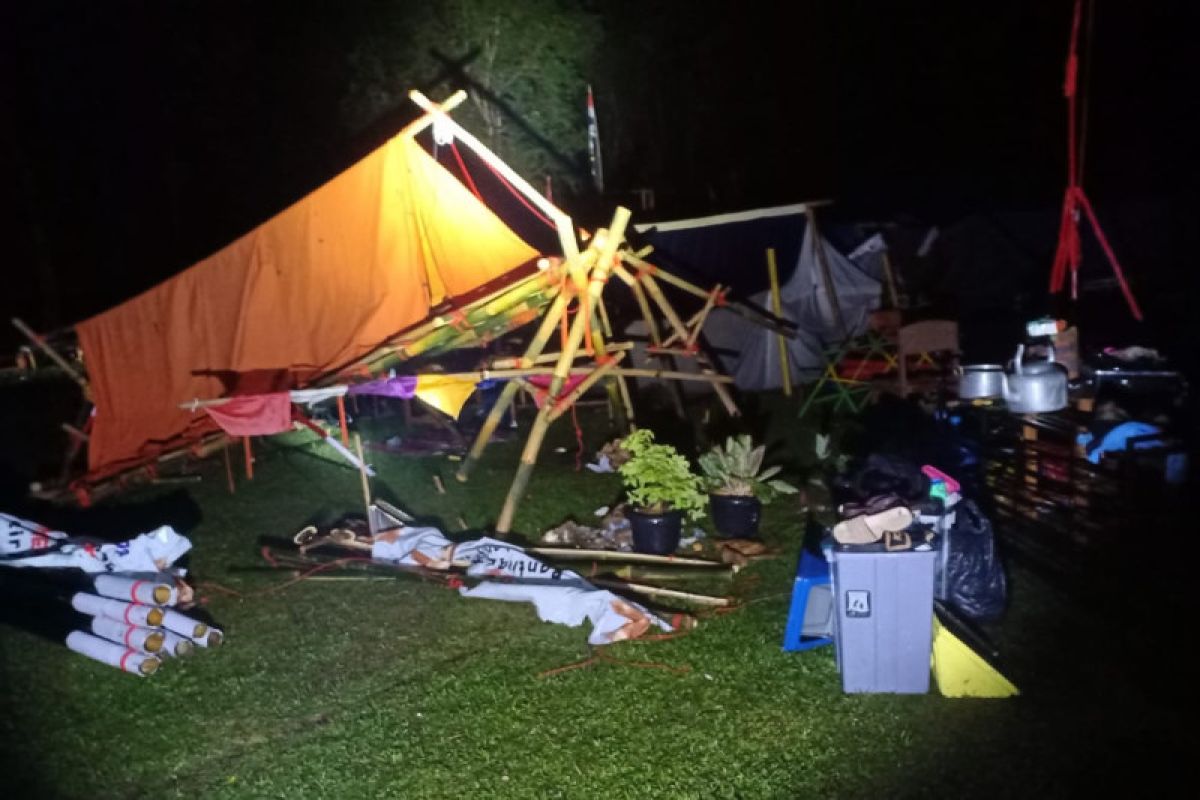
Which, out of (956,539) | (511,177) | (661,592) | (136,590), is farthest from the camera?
(511,177)

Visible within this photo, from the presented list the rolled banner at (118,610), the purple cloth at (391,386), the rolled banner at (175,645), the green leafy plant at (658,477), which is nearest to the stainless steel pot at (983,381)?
the green leafy plant at (658,477)

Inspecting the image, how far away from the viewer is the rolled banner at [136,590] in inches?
255

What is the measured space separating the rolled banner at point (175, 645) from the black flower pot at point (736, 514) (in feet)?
13.4

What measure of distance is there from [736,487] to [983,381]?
136 inches

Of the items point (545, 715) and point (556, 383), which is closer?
point (545, 715)

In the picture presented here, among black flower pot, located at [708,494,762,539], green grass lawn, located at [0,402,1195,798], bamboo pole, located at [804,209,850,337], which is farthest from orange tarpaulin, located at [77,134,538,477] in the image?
bamboo pole, located at [804,209,850,337]

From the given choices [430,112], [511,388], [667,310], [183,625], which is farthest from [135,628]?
[667,310]

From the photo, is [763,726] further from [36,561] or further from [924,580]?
[36,561]

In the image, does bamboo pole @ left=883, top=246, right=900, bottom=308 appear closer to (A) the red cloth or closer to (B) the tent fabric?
(B) the tent fabric

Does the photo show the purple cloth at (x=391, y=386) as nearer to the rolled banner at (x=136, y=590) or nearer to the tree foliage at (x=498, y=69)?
the rolled banner at (x=136, y=590)

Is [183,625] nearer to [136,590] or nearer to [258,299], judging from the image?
[136,590]

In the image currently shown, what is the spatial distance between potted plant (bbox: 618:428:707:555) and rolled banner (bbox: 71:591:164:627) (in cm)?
348

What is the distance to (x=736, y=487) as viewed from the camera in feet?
25.0

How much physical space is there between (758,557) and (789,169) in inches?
1038
